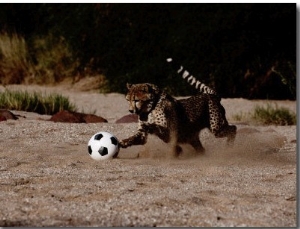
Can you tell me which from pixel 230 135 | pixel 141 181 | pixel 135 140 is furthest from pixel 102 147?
pixel 230 135

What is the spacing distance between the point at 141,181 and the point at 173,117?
5.17ft

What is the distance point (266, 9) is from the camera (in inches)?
544

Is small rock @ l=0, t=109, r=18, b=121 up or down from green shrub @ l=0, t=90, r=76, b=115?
down

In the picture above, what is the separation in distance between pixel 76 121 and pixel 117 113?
2.42m

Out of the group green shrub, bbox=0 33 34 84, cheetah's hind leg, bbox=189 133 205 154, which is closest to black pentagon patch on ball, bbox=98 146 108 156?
cheetah's hind leg, bbox=189 133 205 154

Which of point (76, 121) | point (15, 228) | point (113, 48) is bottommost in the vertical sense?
point (15, 228)

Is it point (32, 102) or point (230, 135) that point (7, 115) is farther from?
point (230, 135)

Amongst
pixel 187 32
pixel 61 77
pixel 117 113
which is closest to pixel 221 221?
pixel 117 113

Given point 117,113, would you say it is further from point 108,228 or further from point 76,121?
point 108,228

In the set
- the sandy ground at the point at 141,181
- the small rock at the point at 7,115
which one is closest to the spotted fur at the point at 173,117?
the sandy ground at the point at 141,181

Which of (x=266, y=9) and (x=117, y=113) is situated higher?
(x=266, y=9)

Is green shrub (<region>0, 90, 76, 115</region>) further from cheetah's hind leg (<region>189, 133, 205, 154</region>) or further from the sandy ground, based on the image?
cheetah's hind leg (<region>189, 133, 205, 154</region>)

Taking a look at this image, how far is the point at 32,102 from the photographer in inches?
433

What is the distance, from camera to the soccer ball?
281 inches
